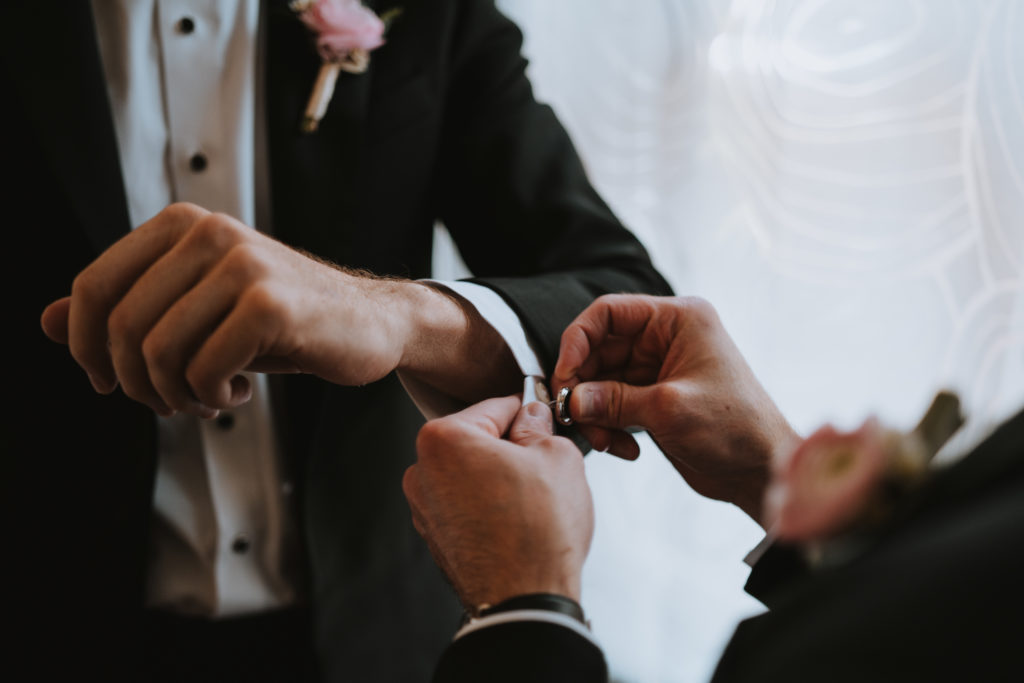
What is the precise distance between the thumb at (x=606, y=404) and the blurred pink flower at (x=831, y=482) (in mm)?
448

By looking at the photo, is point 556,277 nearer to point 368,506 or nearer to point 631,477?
point 368,506

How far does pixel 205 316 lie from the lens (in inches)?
23.0

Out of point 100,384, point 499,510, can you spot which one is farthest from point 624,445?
point 100,384

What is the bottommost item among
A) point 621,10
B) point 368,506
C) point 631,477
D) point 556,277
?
point 631,477

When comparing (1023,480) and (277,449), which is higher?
(1023,480)

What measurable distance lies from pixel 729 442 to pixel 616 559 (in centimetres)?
108

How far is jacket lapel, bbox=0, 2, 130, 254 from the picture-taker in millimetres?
936

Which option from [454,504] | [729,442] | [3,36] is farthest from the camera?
[3,36]

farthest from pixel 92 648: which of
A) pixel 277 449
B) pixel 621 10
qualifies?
pixel 621 10

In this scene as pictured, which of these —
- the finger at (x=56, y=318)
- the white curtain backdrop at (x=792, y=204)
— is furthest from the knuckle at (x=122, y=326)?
the white curtain backdrop at (x=792, y=204)

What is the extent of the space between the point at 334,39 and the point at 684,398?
0.78 m

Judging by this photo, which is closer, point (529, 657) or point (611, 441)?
point (529, 657)

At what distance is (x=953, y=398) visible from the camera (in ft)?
1.24

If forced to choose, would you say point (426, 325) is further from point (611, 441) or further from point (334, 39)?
point (334, 39)
